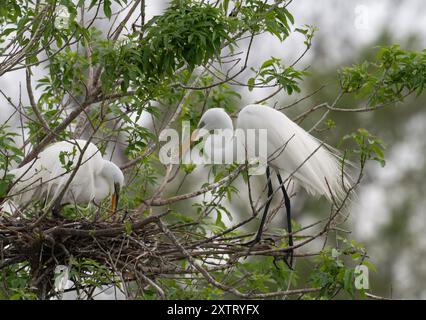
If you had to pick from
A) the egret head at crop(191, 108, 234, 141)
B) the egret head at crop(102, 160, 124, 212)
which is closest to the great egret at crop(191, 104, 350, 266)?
the egret head at crop(191, 108, 234, 141)

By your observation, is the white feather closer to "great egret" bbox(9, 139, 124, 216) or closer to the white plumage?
"great egret" bbox(9, 139, 124, 216)

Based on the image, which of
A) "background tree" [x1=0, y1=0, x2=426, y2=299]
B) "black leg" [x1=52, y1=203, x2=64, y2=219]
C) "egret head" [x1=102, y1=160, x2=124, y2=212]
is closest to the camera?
"background tree" [x1=0, y1=0, x2=426, y2=299]

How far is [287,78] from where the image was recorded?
154 inches

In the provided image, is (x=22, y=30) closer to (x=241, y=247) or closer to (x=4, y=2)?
(x=4, y=2)

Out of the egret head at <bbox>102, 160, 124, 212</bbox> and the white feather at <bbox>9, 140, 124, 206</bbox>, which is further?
the egret head at <bbox>102, 160, 124, 212</bbox>

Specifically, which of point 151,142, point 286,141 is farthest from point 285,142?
point 151,142

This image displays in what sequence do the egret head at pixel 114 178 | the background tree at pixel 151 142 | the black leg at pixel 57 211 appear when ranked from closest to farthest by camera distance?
1. the background tree at pixel 151 142
2. the black leg at pixel 57 211
3. the egret head at pixel 114 178

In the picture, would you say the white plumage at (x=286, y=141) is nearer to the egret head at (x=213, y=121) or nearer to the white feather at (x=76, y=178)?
the egret head at (x=213, y=121)

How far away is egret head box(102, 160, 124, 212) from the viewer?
4320mm

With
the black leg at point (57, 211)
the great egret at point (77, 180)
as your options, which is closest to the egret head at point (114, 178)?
the great egret at point (77, 180)

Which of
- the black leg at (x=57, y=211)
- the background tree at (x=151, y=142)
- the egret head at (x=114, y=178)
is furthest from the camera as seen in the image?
the egret head at (x=114, y=178)

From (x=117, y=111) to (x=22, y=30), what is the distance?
1.70 ft

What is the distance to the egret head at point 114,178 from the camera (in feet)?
14.2

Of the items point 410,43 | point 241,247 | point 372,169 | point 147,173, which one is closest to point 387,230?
point 372,169
